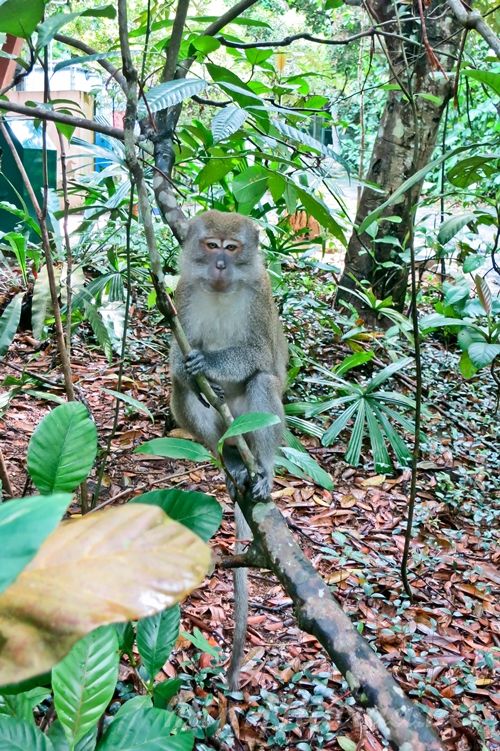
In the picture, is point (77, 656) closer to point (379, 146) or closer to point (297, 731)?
point (297, 731)

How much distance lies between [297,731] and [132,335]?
12.0 feet

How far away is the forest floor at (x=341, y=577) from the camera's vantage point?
2971 millimetres

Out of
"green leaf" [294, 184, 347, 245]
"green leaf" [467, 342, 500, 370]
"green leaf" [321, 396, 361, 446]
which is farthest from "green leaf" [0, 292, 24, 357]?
"green leaf" [467, 342, 500, 370]

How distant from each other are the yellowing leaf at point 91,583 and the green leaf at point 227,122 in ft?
4.74

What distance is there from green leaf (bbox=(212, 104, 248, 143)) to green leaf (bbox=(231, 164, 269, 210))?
3.22 ft

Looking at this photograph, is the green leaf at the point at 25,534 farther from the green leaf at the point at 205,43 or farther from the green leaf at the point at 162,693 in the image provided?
the green leaf at the point at 205,43

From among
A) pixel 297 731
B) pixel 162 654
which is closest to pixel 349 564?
pixel 297 731

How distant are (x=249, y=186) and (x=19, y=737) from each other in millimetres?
2670

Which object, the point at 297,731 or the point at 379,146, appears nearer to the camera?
the point at 297,731

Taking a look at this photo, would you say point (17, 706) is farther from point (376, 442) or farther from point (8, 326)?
point (376, 442)

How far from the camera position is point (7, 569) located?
532mm

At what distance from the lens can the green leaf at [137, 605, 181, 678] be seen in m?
1.51

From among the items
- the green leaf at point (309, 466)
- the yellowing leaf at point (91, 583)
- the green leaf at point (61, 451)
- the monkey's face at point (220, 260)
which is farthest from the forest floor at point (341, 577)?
the yellowing leaf at point (91, 583)

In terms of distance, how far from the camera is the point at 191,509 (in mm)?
1212
